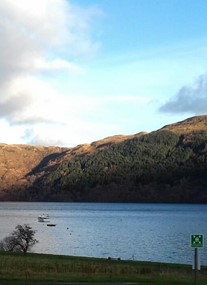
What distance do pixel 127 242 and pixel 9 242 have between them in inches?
1312

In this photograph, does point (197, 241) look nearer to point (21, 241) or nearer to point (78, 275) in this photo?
point (78, 275)

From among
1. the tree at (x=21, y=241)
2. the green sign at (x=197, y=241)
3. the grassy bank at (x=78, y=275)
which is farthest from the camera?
the tree at (x=21, y=241)

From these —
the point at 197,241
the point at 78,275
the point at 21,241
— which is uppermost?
the point at 197,241

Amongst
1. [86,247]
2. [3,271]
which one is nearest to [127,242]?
[86,247]

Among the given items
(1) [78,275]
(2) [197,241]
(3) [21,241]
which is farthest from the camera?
(3) [21,241]

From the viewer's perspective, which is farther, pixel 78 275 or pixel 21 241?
pixel 21 241

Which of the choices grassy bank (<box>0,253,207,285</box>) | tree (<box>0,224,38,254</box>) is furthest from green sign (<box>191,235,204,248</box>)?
tree (<box>0,224,38,254</box>)

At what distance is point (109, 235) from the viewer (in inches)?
4862

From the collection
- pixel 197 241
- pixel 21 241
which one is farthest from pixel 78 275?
pixel 21 241

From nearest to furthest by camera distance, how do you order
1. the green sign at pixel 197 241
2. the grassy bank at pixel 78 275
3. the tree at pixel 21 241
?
the green sign at pixel 197 241 < the grassy bank at pixel 78 275 < the tree at pixel 21 241

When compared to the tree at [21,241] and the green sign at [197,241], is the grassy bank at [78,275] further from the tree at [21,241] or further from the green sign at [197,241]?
the tree at [21,241]

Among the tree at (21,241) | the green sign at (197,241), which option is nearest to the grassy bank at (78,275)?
the green sign at (197,241)

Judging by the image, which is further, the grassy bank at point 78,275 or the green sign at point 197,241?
the grassy bank at point 78,275

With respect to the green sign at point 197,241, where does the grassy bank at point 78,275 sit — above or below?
below
